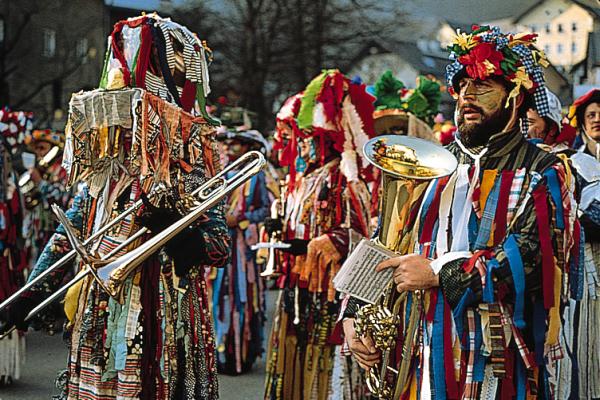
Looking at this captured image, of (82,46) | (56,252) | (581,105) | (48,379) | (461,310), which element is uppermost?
(581,105)

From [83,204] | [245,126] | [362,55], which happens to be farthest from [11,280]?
[362,55]

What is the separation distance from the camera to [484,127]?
11.5ft

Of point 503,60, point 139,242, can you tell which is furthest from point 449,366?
point 139,242

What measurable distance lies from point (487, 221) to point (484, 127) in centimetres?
39

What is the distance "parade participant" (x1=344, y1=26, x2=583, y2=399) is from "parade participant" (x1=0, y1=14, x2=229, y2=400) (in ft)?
2.74

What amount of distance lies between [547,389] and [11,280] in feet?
17.2

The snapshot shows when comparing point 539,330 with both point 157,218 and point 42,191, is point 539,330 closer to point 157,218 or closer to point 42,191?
point 157,218

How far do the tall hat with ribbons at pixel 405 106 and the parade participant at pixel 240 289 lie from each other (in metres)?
1.31

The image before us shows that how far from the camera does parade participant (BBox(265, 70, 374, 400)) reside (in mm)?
5773

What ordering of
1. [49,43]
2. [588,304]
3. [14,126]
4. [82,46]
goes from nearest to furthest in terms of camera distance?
1. [588,304]
2. [14,126]
3. [49,43]
4. [82,46]

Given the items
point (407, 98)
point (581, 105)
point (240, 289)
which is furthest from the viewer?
point (240, 289)

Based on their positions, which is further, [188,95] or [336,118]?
[336,118]

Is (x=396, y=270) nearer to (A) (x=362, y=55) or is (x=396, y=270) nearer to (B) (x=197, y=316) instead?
(B) (x=197, y=316)

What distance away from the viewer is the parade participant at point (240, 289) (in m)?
8.35
